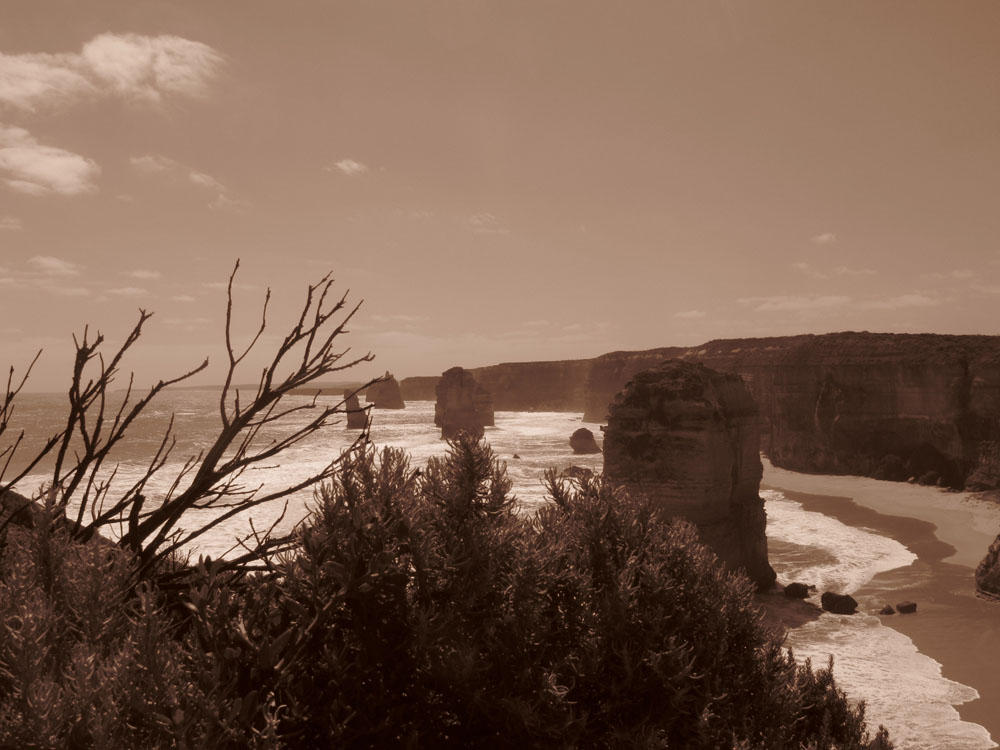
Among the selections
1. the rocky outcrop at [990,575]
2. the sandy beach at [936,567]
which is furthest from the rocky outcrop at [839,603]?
the rocky outcrop at [990,575]

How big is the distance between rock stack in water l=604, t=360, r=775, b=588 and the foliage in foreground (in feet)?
55.4

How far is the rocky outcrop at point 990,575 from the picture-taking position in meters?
22.7

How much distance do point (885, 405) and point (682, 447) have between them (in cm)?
3884

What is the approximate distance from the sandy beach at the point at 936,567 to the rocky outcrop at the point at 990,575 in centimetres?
46

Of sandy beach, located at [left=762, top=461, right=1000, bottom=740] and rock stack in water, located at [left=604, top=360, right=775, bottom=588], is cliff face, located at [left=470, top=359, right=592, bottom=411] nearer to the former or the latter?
sandy beach, located at [left=762, top=461, right=1000, bottom=740]

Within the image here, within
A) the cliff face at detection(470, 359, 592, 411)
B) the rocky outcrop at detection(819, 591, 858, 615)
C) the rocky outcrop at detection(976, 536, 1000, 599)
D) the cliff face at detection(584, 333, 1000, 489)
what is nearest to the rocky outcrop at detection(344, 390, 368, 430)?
the rocky outcrop at detection(819, 591, 858, 615)

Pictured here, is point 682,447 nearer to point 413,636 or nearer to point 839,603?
point 839,603

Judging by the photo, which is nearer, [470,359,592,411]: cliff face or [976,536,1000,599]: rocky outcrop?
[976,536,1000,599]: rocky outcrop

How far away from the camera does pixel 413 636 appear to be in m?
4.32

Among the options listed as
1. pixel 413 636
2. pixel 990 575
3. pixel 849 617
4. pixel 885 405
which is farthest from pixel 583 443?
pixel 413 636

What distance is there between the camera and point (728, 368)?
238 feet

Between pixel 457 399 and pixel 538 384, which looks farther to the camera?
pixel 538 384

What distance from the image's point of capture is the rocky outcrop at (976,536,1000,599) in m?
22.7

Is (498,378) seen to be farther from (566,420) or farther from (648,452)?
(648,452)
